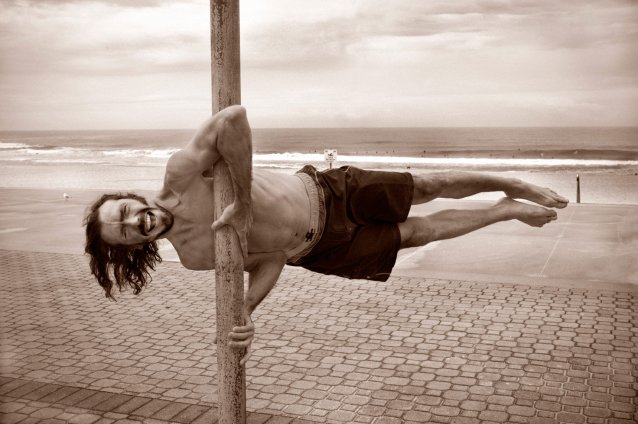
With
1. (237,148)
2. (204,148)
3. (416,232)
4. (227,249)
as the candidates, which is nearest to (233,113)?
(237,148)

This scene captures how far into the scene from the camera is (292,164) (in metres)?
36.5

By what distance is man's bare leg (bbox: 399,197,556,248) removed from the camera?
4.01 metres

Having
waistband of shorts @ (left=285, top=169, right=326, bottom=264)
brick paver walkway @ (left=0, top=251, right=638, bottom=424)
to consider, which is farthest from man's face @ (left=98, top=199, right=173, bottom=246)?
brick paver walkway @ (left=0, top=251, right=638, bottom=424)

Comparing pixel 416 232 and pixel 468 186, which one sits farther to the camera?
pixel 416 232

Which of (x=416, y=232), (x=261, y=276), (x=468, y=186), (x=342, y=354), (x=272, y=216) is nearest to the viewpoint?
(x=272, y=216)

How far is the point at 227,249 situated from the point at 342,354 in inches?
124

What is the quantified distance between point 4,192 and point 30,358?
49.1 feet

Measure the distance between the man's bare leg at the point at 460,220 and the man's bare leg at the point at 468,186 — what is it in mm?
95

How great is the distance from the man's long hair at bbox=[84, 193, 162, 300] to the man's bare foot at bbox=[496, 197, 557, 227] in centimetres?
207

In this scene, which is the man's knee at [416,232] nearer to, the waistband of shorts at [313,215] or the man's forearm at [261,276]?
the waistband of shorts at [313,215]

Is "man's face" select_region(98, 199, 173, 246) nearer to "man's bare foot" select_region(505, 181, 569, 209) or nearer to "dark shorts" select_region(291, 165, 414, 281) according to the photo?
"dark shorts" select_region(291, 165, 414, 281)

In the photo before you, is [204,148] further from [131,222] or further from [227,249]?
[131,222]

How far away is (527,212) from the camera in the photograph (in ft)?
13.2

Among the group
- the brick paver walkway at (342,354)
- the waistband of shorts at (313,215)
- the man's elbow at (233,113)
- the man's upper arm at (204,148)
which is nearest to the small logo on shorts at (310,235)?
the waistband of shorts at (313,215)
